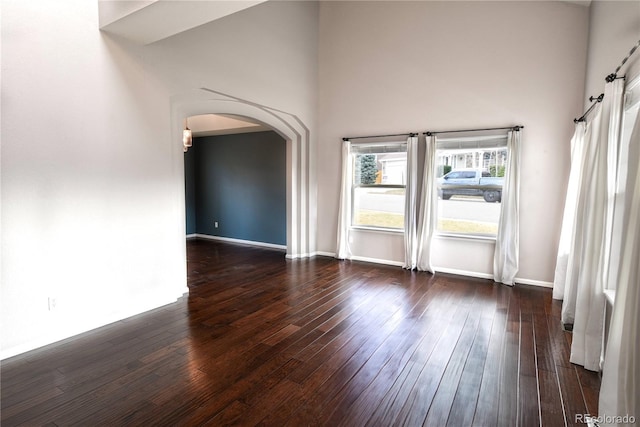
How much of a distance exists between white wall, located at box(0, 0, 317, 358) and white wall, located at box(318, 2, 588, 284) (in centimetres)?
240

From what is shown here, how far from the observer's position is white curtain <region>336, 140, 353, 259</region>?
602cm

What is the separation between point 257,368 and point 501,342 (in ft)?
7.19

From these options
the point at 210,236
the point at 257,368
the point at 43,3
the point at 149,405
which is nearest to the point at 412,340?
the point at 257,368

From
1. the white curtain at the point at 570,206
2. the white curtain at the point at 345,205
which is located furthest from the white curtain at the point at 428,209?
the white curtain at the point at 570,206

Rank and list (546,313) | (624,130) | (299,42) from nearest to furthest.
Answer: (624,130), (546,313), (299,42)

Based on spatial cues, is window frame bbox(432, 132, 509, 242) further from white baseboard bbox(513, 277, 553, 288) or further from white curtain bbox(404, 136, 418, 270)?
white baseboard bbox(513, 277, 553, 288)

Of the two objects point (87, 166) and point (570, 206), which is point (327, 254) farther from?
point (87, 166)

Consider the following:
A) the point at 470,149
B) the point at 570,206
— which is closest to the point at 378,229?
the point at 470,149

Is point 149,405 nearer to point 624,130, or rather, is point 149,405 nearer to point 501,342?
point 501,342

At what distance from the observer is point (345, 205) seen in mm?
6129

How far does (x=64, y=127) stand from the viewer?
2932 millimetres

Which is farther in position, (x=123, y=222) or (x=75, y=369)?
(x=123, y=222)

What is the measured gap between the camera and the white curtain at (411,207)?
539 cm

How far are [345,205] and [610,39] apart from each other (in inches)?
160
